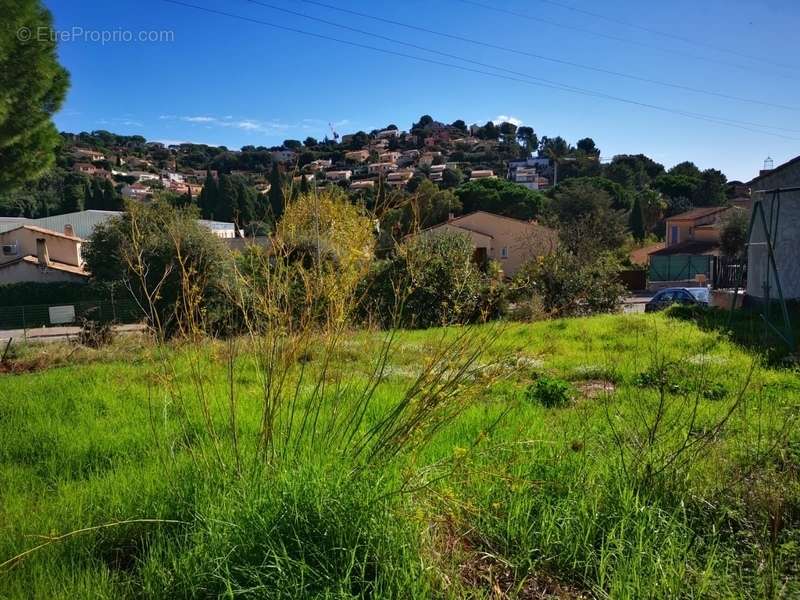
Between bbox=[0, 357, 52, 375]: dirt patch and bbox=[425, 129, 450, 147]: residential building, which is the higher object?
bbox=[425, 129, 450, 147]: residential building

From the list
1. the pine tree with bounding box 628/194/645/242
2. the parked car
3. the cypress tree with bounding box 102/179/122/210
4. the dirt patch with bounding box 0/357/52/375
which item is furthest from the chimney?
the pine tree with bounding box 628/194/645/242

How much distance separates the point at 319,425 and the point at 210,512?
118 cm

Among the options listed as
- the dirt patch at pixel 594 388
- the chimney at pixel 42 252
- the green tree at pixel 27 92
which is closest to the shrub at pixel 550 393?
the dirt patch at pixel 594 388

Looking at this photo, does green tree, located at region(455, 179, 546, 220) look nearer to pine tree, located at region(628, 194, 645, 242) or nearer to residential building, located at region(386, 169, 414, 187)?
pine tree, located at region(628, 194, 645, 242)

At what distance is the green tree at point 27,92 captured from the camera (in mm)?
5992

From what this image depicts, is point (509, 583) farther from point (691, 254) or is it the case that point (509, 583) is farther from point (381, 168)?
point (691, 254)

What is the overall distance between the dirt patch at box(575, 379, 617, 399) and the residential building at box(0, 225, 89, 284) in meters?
34.4

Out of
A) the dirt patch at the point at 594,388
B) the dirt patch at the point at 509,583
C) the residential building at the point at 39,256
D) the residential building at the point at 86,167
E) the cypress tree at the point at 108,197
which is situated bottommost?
the dirt patch at the point at 594,388

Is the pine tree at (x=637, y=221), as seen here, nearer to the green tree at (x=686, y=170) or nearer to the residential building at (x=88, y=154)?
the green tree at (x=686, y=170)

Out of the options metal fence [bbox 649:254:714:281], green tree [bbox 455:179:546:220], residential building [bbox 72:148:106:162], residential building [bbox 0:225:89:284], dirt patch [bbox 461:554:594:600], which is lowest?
metal fence [bbox 649:254:714:281]

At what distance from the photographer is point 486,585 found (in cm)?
215

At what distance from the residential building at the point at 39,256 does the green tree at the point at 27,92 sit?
29.2 meters

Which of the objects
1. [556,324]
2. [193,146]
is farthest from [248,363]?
[193,146]

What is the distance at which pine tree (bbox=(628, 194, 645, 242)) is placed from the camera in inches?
2227
